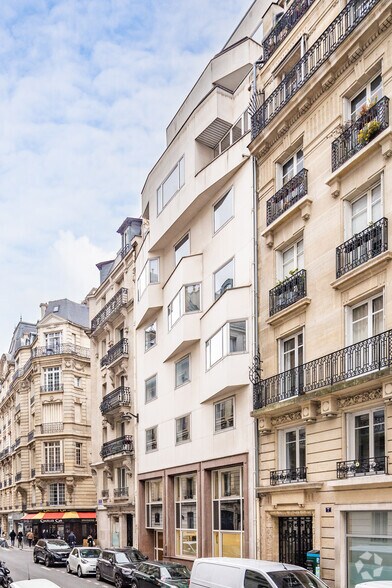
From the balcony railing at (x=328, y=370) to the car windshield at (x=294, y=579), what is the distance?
5101 mm

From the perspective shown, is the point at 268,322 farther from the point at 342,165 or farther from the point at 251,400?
the point at 342,165

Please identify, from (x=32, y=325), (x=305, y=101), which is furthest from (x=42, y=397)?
(x=305, y=101)

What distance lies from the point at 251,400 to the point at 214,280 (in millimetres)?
5756

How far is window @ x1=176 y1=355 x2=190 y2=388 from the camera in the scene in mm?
30828

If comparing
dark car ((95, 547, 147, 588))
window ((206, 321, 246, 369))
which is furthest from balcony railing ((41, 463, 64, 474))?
window ((206, 321, 246, 369))

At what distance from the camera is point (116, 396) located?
41.1 metres

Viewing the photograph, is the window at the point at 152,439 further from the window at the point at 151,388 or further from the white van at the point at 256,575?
the white van at the point at 256,575

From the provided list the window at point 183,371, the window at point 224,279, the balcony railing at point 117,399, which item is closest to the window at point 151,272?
the window at point 183,371

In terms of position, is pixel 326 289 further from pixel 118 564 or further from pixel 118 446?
pixel 118 446

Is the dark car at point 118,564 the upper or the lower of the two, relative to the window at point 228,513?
lower

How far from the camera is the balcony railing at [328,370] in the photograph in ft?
58.6

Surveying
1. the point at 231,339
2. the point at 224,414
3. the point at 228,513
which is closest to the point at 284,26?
the point at 231,339

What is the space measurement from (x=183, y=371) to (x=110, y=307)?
43.4ft

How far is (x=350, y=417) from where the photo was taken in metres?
19.5
